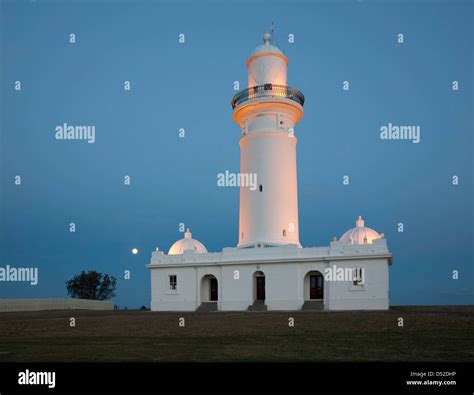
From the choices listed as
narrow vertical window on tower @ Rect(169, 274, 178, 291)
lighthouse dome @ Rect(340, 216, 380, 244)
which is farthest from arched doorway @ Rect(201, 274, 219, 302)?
lighthouse dome @ Rect(340, 216, 380, 244)

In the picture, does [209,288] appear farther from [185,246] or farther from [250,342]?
[250,342]

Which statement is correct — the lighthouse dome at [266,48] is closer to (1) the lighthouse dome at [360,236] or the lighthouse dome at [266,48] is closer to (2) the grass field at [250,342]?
(1) the lighthouse dome at [360,236]

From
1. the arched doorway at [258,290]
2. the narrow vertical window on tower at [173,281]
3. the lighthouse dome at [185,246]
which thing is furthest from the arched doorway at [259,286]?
the narrow vertical window on tower at [173,281]

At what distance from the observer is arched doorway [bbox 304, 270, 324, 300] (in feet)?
96.3

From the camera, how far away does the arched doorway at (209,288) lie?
1266 inches

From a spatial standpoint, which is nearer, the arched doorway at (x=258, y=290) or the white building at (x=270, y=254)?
the white building at (x=270, y=254)

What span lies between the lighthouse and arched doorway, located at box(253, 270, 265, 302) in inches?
76.0

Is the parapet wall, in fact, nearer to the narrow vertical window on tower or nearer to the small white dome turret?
the narrow vertical window on tower

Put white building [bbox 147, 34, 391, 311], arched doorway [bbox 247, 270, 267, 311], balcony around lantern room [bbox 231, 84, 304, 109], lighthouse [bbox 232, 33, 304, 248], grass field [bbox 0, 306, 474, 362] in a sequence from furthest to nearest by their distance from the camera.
A: balcony around lantern room [bbox 231, 84, 304, 109], lighthouse [bbox 232, 33, 304, 248], arched doorway [bbox 247, 270, 267, 311], white building [bbox 147, 34, 391, 311], grass field [bbox 0, 306, 474, 362]

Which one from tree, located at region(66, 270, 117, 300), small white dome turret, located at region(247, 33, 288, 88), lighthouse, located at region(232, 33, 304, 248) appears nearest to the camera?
lighthouse, located at region(232, 33, 304, 248)

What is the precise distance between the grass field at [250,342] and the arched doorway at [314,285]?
443 inches
